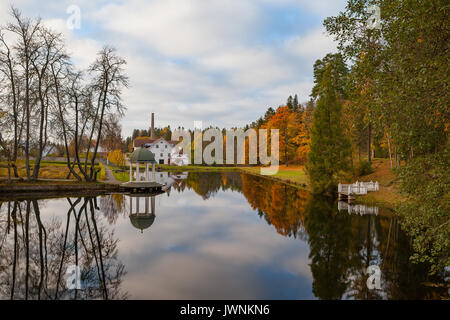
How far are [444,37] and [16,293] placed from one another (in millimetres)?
10854

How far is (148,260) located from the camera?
8.12 metres

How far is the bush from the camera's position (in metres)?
24.1

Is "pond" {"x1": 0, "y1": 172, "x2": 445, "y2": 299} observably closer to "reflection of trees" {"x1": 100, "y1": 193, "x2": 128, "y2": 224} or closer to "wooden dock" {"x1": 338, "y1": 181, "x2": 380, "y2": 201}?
"reflection of trees" {"x1": 100, "y1": 193, "x2": 128, "y2": 224}

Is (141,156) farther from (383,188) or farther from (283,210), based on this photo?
(383,188)

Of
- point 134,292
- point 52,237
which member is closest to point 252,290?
point 134,292

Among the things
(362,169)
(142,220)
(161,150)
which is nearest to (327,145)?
(362,169)

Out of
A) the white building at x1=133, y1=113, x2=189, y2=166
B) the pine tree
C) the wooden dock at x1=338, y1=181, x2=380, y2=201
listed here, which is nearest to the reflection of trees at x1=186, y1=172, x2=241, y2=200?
the pine tree

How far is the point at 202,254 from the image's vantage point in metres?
8.76

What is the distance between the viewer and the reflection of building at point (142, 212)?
12502mm

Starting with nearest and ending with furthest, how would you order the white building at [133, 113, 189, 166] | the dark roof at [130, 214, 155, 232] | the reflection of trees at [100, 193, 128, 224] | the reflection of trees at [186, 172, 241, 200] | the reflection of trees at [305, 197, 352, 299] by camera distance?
the reflection of trees at [305, 197, 352, 299] < the dark roof at [130, 214, 155, 232] < the reflection of trees at [100, 193, 128, 224] < the reflection of trees at [186, 172, 241, 200] < the white building at [133, 113, 189, 166]

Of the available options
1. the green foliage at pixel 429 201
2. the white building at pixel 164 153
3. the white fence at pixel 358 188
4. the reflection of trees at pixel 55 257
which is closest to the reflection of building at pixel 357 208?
the white fence at pixel 358 188

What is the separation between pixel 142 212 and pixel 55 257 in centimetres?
706

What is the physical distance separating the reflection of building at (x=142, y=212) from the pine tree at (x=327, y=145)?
1341cm

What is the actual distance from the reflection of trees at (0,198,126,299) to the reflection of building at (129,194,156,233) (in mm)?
1657
